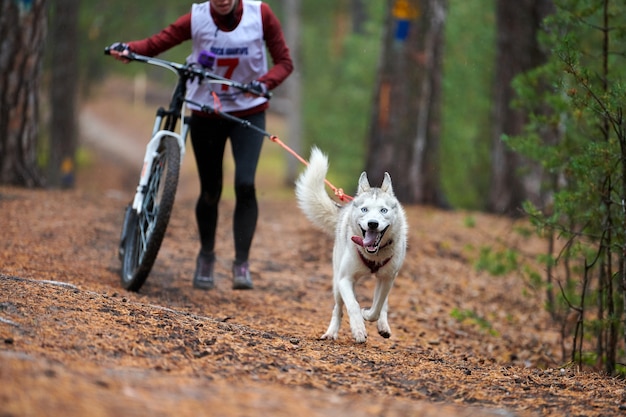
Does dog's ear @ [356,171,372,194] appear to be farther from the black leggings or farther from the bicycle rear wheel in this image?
the bicycle rear wheel

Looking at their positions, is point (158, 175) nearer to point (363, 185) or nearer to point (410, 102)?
point (363, 185)

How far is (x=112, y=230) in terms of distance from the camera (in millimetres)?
9195

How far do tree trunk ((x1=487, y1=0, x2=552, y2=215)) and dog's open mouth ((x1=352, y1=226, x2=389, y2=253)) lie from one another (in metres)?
8.88

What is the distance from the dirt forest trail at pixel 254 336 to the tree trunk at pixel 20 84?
690 mm

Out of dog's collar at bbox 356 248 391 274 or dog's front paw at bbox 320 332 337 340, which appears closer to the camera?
dog's collar at bbox 356 248 391 274

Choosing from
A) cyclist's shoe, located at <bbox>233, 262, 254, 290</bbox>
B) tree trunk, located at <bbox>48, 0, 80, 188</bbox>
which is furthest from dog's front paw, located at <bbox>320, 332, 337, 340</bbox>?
tree trunk, located at <bbox>48, 0, 80, 188</bbox>

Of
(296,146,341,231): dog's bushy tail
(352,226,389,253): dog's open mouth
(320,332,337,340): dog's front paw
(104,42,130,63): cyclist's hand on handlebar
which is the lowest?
(320,332,337,340): dog's front paw

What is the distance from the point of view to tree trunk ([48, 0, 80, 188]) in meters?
17.7

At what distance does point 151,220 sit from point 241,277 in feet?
2.96

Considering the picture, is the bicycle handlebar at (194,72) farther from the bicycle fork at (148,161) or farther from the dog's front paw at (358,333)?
the dog's front paw at (358,333)

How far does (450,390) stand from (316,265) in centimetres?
522

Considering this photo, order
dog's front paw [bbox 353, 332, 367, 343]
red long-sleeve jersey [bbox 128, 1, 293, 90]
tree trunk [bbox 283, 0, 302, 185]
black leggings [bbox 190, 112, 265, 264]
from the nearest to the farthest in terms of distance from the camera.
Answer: dog's front paw [bbox 353, 332, 367, 343] → red long-sleeve jersey [bbox 128, 1, 293, 90] → black leggings [bbox 190, 112, 265, 264] → tree trunk [bbox 283, 0, 302, 185]

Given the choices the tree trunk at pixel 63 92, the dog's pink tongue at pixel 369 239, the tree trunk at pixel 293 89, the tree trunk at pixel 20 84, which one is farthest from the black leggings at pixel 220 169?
the tree trunk at pixel 293 89

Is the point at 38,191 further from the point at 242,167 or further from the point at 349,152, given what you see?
the point at 349,152
